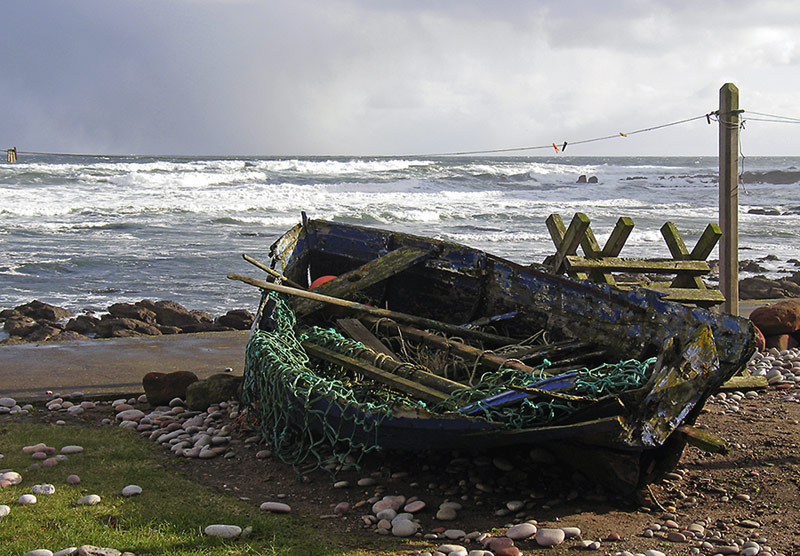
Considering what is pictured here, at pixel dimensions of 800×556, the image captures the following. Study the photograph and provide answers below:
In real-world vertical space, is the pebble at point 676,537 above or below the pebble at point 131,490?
below

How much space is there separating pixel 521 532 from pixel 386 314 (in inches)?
111

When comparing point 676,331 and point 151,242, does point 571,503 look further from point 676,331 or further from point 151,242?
point 151,242

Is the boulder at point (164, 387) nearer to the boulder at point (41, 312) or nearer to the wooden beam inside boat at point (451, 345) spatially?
the wooden beam inside boat at point (451, 345)

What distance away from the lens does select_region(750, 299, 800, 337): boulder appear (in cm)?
906

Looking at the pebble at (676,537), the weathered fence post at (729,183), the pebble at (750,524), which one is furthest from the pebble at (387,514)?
the weathered fence post at (729,183)

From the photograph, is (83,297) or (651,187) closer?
(83,297)

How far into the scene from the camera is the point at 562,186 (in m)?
50.6

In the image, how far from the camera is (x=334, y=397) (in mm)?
5070

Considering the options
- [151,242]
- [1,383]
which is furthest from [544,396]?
[151,242]

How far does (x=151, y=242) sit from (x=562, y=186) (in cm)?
3483

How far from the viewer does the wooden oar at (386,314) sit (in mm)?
6316

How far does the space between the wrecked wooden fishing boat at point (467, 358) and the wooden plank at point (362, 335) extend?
0.02 metres

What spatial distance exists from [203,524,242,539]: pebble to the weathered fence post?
17.8ft

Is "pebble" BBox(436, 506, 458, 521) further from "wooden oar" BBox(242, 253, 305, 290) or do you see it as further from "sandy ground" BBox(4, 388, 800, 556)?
"wooden oar" BBox(242, 253, 305, 290)
